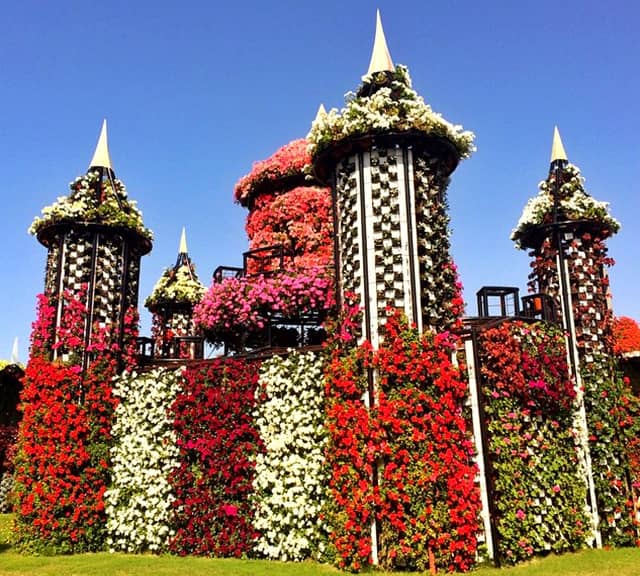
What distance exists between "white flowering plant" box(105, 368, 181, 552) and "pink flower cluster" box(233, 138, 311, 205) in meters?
7.88

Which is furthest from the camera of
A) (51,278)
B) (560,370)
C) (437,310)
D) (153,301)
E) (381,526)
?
(153,301)

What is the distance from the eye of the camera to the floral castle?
356 inches

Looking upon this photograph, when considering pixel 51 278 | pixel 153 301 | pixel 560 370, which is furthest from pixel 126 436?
pixel 153 301

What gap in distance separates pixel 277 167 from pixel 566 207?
839cm

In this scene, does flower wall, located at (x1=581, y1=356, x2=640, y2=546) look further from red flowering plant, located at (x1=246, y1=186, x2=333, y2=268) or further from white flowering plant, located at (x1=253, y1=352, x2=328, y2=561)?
red flowering plant, located at (x1=246, y1=186, x2=333, y2=268)

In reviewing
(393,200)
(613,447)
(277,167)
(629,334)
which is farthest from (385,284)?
(629,334)

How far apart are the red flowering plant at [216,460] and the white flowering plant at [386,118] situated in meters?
4.24

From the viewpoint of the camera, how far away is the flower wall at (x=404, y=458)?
8656 mm

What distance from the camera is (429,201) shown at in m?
10.3

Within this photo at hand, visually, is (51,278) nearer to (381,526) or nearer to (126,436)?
(126,436)

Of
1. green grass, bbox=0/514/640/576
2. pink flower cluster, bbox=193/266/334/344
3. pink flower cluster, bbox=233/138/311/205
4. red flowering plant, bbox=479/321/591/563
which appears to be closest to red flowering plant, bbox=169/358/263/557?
green grass, bbox=0/514/640/576

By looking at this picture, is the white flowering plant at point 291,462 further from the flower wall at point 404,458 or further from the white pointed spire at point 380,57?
the white pointed spire at point 380,57

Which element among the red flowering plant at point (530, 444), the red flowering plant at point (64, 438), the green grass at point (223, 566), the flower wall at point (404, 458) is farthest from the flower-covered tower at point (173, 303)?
the red flowering plant at point (530, 444)

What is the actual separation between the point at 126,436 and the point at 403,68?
8536mm
